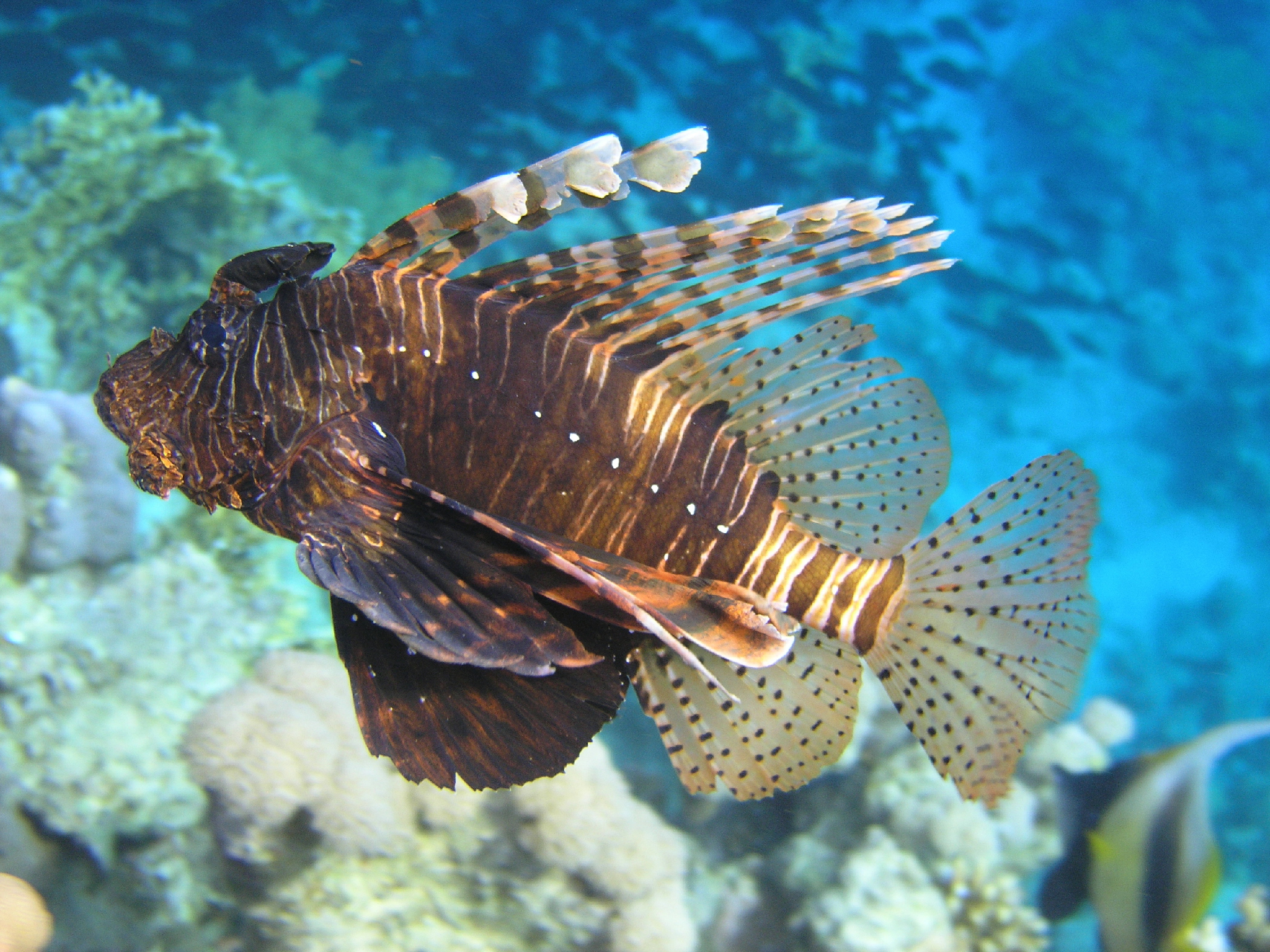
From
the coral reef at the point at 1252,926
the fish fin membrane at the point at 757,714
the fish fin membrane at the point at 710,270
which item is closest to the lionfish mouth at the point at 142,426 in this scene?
the fish fin membrane at the point at 710,270

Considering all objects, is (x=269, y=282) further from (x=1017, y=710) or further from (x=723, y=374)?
(x=1017, y=710)

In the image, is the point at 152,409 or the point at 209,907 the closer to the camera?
the point at 152,409

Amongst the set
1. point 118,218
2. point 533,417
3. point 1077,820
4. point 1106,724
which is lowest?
point 1106,724

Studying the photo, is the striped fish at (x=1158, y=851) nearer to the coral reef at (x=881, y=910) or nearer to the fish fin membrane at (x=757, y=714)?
the coral reef at (x=881, y=910)

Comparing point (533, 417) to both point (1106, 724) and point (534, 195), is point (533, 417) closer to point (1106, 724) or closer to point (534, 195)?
point (534, 195)

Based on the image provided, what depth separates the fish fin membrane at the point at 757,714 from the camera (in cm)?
191

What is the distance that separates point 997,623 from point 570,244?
903 cm

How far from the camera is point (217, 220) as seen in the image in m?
7.74

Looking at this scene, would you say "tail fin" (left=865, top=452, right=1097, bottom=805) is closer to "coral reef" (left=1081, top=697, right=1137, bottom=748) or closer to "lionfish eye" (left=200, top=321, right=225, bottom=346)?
"lionfish eye" (left=200, top=321, right=225, bottom=346)

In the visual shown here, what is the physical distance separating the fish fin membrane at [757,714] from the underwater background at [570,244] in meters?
1.82

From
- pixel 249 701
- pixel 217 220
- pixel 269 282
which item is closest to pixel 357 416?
pixel 269 282

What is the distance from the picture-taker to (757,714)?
1.94 metres

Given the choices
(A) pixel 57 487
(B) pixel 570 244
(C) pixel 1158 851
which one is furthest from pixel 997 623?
(B) pixel 570 244

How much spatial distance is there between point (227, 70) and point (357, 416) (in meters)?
11.0
